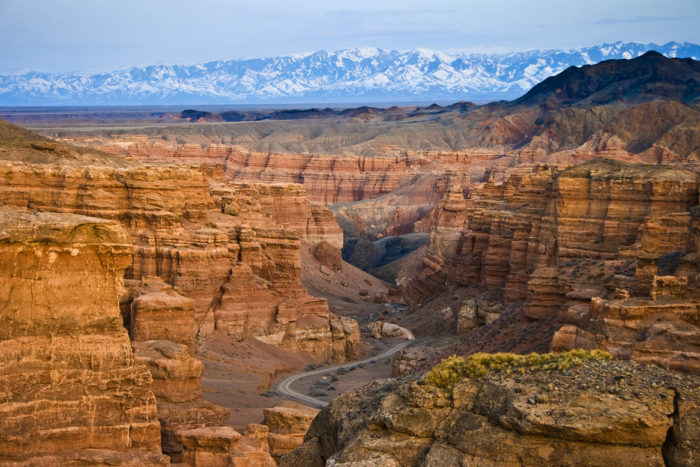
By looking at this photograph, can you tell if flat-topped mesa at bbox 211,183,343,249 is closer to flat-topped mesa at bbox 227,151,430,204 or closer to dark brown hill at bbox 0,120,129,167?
dark brown hill at bbox 0,120,129,167

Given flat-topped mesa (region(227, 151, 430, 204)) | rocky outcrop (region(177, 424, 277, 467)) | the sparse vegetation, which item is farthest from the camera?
flat-topped mesa (region(227, 151, 430, 204))

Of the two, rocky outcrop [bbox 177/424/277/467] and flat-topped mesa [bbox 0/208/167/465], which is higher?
flat-topped mesa [bbox 0/208/167/465]

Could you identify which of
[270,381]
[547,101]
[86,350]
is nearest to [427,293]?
[270,381]

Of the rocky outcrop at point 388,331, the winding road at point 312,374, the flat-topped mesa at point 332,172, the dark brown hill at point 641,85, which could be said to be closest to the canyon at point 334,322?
the rocky outcrop at point 388,331

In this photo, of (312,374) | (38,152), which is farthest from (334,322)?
(38,152)

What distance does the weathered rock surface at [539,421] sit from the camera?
14.4m

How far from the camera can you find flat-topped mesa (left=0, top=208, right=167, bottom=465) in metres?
27.1

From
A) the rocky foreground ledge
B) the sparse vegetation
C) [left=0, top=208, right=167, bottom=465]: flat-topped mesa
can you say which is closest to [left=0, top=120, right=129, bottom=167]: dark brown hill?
[left=0, top=208, right=167, bottom=465]: flat-topped mesa

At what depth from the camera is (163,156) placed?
148m

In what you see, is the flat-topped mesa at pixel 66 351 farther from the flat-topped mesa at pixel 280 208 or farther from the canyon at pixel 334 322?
the flat-topped mesa at pixel 280 208

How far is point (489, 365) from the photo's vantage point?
16.1 metres

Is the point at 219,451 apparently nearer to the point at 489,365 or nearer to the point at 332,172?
the point at 489,365

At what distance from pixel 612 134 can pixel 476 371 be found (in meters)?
135

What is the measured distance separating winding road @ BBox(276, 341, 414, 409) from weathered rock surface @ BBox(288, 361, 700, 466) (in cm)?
2873
